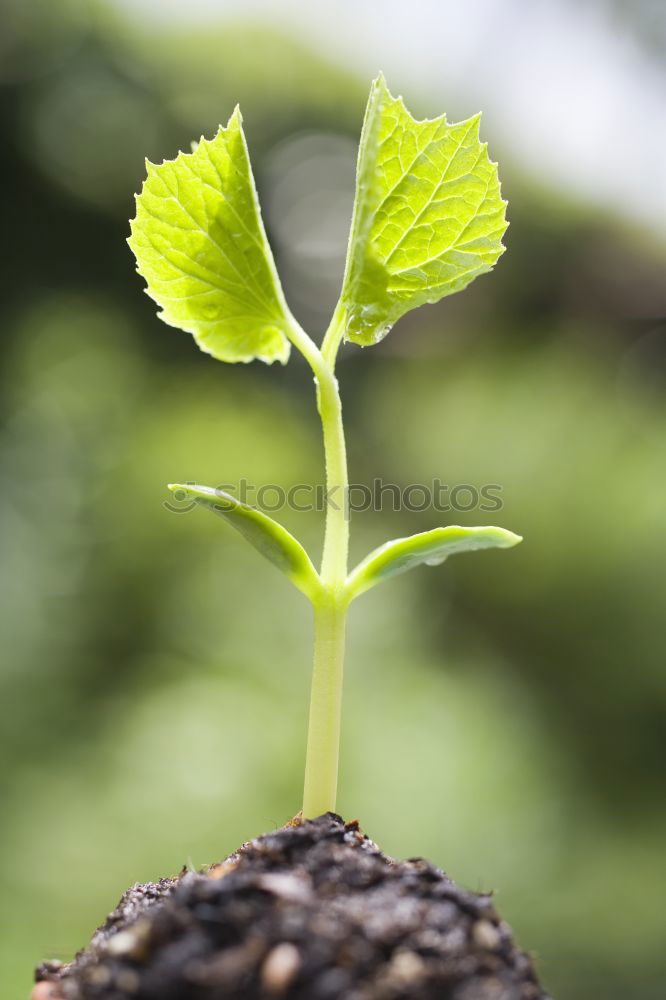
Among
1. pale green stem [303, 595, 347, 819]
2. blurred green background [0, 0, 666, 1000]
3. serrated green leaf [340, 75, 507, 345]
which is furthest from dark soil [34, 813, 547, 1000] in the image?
blurred green background [0, 0, 666, 1000]

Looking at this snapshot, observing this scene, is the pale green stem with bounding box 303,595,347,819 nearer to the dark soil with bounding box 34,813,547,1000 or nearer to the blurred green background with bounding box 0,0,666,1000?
the dark soil with bounding box 34,813,547,1000

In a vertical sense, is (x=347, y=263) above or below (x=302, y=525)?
below

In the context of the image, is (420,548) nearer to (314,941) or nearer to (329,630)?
(329,630)

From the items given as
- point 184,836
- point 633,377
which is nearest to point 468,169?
point 184,836

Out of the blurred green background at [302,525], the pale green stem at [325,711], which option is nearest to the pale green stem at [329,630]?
the pale green stem at [325,711]

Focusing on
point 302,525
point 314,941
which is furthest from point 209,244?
point 302,525

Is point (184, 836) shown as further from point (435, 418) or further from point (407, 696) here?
point (435, 418)
